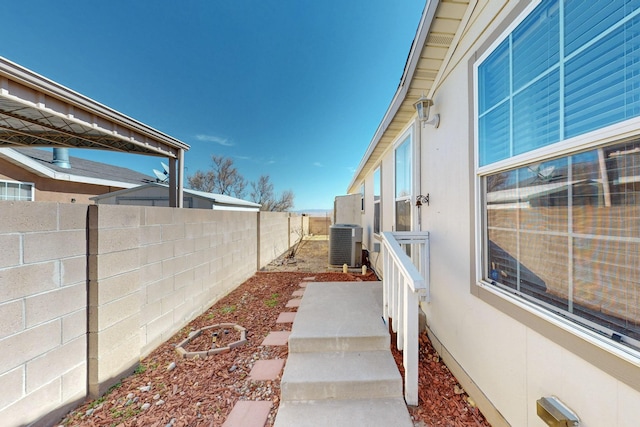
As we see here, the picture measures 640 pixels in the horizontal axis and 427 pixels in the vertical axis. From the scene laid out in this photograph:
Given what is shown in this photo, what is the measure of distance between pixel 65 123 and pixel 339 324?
19.6ft

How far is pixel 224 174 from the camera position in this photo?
22.9 meters

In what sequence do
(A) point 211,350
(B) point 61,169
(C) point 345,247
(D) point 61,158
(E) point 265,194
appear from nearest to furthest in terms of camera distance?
(A) point 211,350 → (C) point 345,247 → (B) point 61,169 → (D) point 61,158 → (E) point 265,194

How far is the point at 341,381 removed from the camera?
1.95 meters

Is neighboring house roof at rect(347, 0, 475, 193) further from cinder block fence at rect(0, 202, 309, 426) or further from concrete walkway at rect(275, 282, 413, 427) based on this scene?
cinder block fence at rect(0, 202, 309, 426)

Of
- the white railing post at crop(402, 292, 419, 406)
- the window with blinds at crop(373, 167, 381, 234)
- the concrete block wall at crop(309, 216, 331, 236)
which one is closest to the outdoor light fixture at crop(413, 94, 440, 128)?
the white railing post at crop(402, 292, 419, 406)

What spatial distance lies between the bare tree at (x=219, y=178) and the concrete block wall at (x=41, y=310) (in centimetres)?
2229

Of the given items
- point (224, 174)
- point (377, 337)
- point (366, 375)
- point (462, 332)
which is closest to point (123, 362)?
point (366, 375)

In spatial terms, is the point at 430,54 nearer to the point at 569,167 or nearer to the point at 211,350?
the point at 569,167

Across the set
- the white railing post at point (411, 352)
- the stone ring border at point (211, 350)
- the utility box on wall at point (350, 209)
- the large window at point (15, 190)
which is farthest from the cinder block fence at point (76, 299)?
the large window at point (15, 190)

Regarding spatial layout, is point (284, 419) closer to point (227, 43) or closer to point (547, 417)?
point (547, 417)

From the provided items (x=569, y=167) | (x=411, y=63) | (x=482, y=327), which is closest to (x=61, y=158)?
(x=411, y=63)

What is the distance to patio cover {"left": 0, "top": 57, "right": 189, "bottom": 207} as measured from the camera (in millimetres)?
2984

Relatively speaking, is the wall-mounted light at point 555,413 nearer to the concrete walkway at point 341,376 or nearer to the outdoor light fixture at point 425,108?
the concrete walkway at point 341,376

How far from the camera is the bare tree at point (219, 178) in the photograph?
22.5 meters
